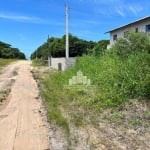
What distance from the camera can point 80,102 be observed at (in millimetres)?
9742

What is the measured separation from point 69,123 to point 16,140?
1.70m

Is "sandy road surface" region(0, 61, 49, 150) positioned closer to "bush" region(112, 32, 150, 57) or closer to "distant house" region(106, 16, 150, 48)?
"bush" region(112, 32, 150, 57)

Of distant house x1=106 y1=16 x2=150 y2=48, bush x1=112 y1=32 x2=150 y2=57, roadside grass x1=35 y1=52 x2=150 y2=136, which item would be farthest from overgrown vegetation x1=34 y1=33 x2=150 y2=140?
distant house x1=106 y1=16 x2=150 y2=48

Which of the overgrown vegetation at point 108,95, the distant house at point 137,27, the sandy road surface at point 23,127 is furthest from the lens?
the distant house at point 137,27

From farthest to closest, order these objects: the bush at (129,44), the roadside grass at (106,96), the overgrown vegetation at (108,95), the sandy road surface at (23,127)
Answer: the bush at (129,44) < the overgrown vegetation at (108,95) < the roadside grass at (106,96) < the sandy road surface at (23,127)

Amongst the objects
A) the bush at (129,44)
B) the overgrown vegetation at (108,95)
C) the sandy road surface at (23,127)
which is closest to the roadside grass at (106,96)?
the overgrown vegetation at (108,95)

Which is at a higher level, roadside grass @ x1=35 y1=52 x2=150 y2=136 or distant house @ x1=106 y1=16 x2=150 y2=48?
distant house @ x1=106 y1=16 x2=150 y2=48

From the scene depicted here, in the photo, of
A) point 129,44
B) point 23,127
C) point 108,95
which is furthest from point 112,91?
point 129,44

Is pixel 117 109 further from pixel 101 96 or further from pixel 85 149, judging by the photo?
pixel 85 149

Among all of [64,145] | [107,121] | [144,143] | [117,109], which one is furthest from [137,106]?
[64,145]

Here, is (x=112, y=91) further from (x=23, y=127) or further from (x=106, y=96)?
(x=23, y=127)

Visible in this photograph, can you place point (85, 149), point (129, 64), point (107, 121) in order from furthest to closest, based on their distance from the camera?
point (129, 64)
point (107, 121)
point (85, 149)

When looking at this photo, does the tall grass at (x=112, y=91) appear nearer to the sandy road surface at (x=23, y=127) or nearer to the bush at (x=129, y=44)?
the sandy road surface at (x=23, y=127)

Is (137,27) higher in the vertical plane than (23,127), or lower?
higher
